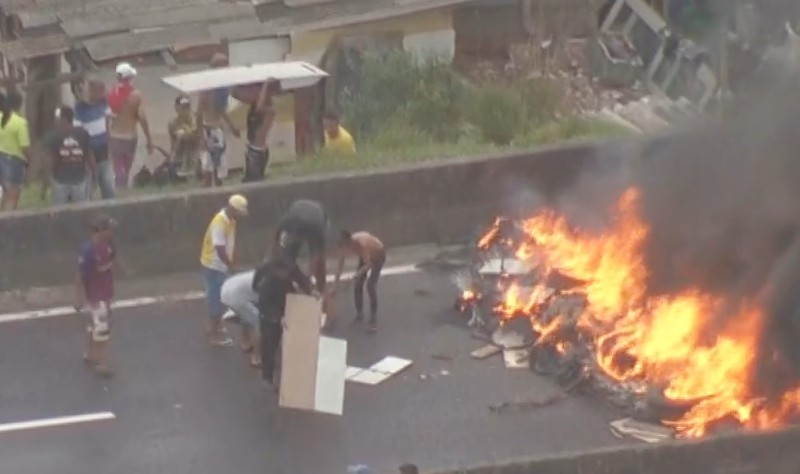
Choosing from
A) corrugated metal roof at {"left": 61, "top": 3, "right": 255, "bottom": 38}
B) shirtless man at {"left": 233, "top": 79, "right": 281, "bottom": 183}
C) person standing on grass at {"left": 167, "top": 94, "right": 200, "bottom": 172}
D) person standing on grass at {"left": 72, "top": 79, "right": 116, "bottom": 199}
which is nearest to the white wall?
corrugated metal roof at {"left": 61, "top": 3, "right": 255, "bottom": 38}

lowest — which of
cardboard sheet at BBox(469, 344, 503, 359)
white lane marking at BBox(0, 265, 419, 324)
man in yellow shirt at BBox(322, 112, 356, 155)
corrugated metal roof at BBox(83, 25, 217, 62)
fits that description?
white lane marking at BBox(0, 265, 419, 324)

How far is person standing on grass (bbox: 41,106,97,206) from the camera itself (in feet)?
56.6

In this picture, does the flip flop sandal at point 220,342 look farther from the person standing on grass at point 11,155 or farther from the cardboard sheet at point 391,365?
the person standing on grass at point 11,155

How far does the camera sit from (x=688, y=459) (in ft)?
40.8

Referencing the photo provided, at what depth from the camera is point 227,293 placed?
50.4 ft

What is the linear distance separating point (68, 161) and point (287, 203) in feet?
7.08

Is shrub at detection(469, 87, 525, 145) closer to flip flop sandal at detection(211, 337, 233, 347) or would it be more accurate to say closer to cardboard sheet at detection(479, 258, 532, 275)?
cardboard sheet at detection(479, 258, 532, 275)

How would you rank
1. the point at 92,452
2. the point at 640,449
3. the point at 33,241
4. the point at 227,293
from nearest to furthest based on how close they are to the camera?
the point at 640,449 → the point at 92,452 → the point at 227,293 → the point at 33,241

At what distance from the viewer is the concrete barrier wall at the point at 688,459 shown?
12.2 metres

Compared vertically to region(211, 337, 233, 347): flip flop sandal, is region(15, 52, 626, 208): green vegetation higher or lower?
higher

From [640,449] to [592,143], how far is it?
6675 mm

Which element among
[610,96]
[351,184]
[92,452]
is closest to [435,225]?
[351,184]

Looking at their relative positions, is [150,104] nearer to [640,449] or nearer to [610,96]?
[610,96]

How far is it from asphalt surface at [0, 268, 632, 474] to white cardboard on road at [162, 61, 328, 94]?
3940 millimetres
